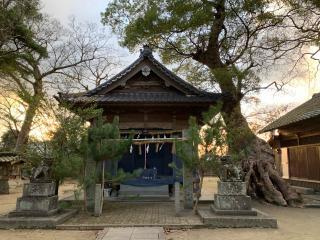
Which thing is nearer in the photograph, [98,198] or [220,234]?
[220,234]

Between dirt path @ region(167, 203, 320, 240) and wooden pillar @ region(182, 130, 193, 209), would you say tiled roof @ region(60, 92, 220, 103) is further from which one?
dirt path @ region(167, 203, 320, 240)

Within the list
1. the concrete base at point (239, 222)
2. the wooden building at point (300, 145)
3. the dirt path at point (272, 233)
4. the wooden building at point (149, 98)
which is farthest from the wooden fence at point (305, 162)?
the concrete base at point (239, 222)

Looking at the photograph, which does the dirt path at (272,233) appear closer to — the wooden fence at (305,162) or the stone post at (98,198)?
the stone post at (98,198)

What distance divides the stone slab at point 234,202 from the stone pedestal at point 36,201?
5.49 metres

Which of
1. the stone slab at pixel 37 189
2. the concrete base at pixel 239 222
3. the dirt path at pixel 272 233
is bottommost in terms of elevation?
the dirt path at pixel 272 233

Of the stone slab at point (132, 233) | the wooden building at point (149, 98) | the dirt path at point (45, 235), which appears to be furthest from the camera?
the wooden building at point (149, 98)

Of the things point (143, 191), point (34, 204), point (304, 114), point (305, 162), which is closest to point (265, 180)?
point (304, 114)

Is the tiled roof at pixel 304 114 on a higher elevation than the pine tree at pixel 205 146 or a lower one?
higher

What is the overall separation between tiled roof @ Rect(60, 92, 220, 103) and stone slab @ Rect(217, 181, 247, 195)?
14.0 feet

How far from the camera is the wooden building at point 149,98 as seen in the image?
14.4 meters

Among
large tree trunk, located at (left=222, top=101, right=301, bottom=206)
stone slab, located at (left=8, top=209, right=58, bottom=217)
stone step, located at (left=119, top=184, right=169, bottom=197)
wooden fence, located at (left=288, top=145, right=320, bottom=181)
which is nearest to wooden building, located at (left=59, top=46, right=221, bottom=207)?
stone step, located at (left=119, top=184, right=169, bottom=197)

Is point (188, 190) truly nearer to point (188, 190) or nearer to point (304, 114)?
point (188, 190)

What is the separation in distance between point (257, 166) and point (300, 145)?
622 cm

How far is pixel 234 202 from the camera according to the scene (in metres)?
10.7
